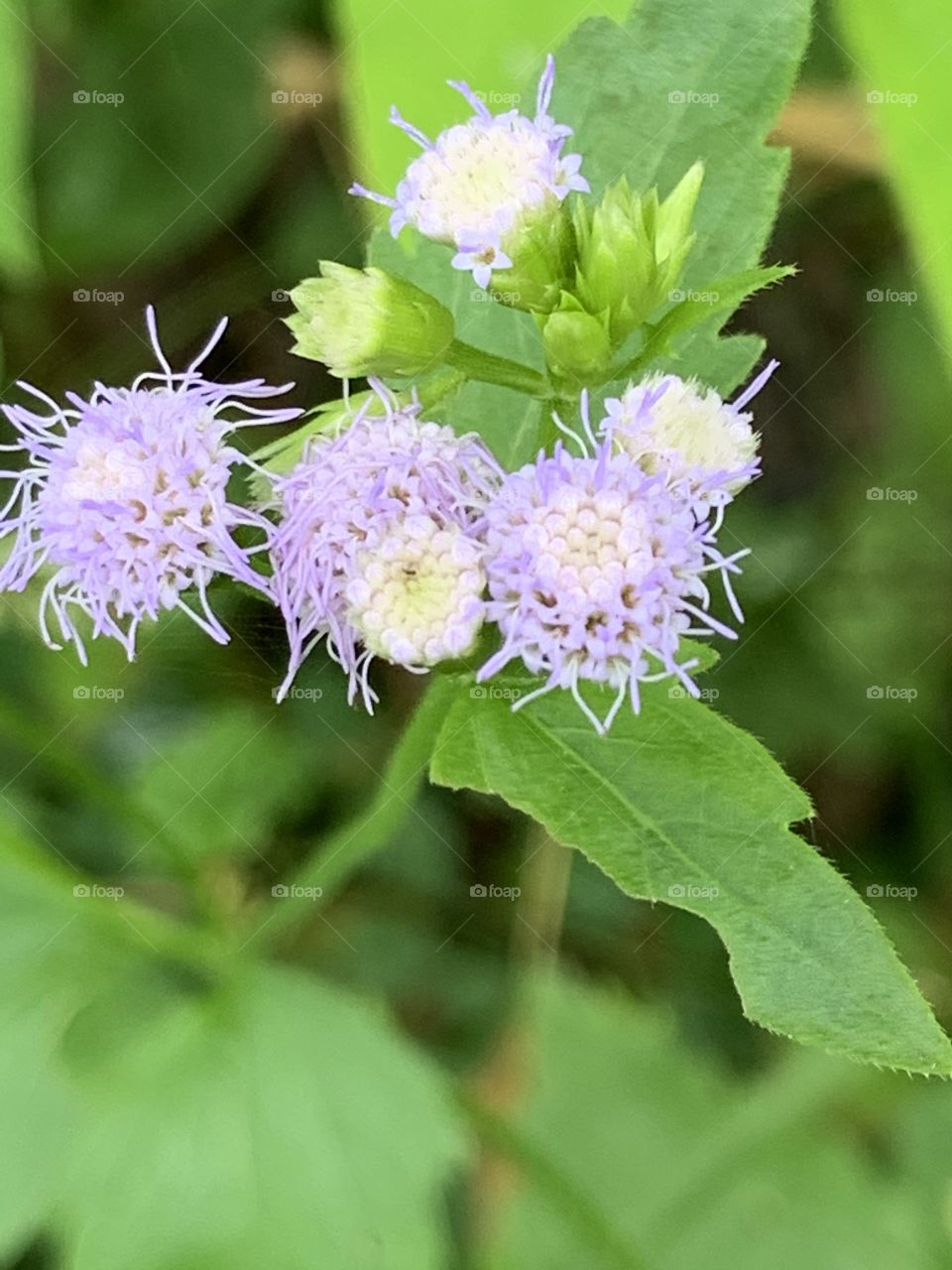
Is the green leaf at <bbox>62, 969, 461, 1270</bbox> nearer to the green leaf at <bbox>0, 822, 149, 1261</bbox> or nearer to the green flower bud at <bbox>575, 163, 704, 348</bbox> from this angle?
the green leaf at <bbox>0, 822, 149, 1261</bbox>

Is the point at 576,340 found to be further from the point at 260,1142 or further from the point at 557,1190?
the point at 557,1190

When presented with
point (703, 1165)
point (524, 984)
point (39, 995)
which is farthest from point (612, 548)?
point (703, 1165)

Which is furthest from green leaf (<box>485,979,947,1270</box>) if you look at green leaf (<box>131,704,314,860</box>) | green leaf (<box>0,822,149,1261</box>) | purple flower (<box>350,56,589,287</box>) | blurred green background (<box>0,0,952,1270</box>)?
purple flower (<box>350,56,589,287</box>)

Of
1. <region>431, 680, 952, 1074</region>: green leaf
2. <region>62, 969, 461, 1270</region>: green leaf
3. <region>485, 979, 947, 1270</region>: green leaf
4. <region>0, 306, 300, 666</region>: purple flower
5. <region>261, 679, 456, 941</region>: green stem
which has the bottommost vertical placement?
<region>485, 979, 947, 1270</region>: green leaf

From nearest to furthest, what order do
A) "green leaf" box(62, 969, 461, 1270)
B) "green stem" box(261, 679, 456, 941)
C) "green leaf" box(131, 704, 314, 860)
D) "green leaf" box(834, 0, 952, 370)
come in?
"green stem" box(261, 679, 456, 941)
"green leaf" box(834, 0, 952, 370)
"green leaf" box(62, 969, 461, 1270)
"green leaf" box(131, 704, 314, 860)

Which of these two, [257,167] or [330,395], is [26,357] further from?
[330,395]

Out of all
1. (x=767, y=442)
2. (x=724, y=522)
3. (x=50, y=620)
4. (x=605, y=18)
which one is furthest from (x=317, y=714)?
(x=605, y=18)

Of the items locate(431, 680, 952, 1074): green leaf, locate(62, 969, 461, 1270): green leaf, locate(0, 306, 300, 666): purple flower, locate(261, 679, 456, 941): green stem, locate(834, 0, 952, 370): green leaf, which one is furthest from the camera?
locate(62, 969, 461, 1270): green leaf
